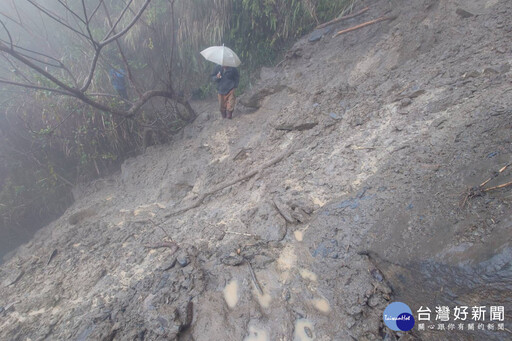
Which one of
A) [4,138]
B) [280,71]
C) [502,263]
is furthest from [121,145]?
[502,263]

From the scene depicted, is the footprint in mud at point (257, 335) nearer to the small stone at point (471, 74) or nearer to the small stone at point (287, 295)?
the small stone at point (287, 295)

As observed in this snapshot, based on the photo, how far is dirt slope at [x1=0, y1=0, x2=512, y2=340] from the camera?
5.73ft

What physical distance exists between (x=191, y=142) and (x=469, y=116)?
377cm

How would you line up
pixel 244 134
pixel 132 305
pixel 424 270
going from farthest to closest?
pixel 244 134, pixel 132 305, pixel 424 270

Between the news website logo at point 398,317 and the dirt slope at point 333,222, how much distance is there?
38mm

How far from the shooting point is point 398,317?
1668mm

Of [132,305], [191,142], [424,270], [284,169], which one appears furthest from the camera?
[191,142]

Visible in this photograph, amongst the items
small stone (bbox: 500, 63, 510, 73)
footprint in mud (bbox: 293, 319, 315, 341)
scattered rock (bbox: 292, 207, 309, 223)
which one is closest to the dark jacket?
scattered rock (bbox: 292, 207, 309, 223)

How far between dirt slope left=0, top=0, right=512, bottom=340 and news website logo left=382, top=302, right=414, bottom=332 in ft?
0.12

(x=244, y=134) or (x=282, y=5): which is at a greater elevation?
(x=282, y=5)

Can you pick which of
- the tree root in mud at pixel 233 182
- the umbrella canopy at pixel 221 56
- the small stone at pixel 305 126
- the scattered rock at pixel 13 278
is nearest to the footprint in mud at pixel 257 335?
the tree root in mud at pixel 233 182

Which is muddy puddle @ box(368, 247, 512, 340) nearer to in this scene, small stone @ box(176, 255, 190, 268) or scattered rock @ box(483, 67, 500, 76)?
small stone @ box(176, 255, 190, 268)

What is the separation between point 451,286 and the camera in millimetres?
1580

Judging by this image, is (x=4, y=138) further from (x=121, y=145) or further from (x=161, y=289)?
(x=161, y=289)
